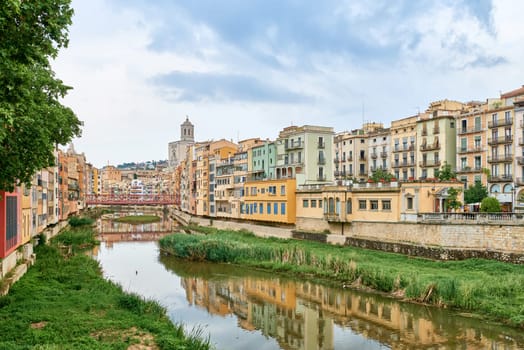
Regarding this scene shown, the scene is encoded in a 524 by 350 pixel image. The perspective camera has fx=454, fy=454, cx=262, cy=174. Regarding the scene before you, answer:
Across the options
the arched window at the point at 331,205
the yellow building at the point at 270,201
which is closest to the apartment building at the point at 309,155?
the yellow building at the point at 270,201

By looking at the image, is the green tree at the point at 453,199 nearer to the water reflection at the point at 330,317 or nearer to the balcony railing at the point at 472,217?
the balcony railing at the point at 472,217

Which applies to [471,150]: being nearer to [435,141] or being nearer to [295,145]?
[435,141]

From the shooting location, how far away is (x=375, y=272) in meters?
26.4

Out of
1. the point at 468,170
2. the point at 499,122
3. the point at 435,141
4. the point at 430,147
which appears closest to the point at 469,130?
the point at 499,122

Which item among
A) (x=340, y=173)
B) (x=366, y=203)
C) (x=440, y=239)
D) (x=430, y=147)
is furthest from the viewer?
(x=340, y=173)

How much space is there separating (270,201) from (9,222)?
1262 inches

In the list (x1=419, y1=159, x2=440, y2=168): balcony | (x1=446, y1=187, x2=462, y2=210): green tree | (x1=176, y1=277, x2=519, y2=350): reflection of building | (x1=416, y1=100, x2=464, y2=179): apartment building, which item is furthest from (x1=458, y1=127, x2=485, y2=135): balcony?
(x1=176, y1=277, x2=519, y2=350): reflection of building

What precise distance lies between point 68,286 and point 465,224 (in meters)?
25.4

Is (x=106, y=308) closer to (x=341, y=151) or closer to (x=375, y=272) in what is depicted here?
(x=375, y=272)

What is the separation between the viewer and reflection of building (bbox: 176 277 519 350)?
739 inches

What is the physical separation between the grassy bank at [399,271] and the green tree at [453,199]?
5665 millimetres

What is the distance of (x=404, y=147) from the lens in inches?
2601

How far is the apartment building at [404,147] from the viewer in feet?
212

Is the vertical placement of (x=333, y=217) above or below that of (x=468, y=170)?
below
